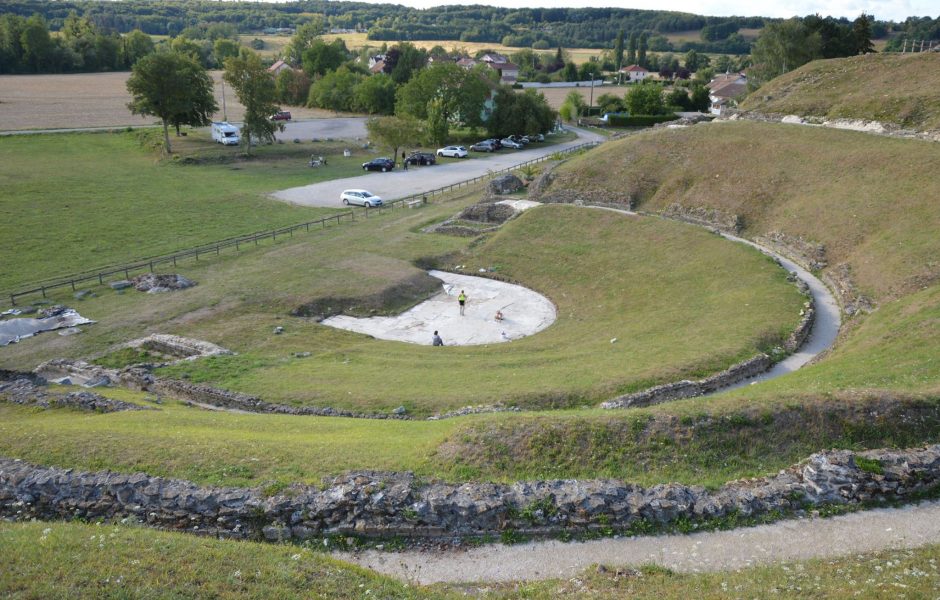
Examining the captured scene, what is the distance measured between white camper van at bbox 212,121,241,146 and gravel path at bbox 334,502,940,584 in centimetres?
7625

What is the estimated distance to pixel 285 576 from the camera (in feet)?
39.5

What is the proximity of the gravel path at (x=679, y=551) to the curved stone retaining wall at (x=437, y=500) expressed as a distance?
491mm

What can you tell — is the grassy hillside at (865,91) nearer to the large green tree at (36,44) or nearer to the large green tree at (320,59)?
the large green tree at (320,59)

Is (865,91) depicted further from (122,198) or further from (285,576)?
(122,198)

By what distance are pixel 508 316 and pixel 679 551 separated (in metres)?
21.2

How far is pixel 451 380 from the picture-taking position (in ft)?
81.4

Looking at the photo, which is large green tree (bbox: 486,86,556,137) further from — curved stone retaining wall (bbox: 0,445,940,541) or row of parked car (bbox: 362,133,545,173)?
curved stone retaining wall (bbox: 0,445,940,541)

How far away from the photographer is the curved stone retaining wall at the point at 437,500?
14195mm

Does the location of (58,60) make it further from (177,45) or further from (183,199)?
(183,199)

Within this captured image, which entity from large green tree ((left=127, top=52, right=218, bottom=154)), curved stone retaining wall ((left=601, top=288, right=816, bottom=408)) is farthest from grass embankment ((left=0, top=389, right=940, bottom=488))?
large green tree ((left=127, top=52, right=218, bottom=154))

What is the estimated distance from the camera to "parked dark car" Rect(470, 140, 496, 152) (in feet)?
278

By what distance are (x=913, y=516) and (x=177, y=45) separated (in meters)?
134

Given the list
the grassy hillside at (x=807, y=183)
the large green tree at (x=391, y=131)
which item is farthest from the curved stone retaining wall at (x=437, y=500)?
the large green tree at (x=391, y=131)

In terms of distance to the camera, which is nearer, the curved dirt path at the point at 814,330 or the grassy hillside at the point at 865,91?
the curved dirt path at the point at 814,330
